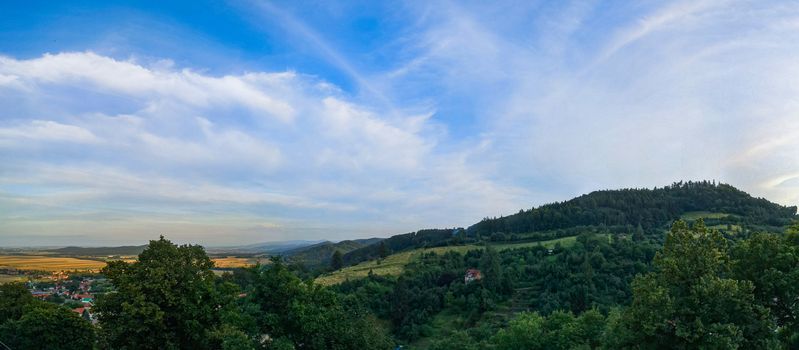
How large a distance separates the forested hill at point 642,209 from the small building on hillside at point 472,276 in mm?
52886

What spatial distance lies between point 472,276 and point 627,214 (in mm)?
73175

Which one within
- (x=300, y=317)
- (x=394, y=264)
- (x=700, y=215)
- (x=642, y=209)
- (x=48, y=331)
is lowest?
(x=394, y=264)

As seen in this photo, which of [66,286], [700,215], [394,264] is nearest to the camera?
[66,286]

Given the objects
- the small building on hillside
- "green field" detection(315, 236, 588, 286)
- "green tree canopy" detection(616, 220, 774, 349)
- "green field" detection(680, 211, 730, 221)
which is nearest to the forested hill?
"green field" detection(680, 211, 730, 221)

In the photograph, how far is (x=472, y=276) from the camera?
89.9 m

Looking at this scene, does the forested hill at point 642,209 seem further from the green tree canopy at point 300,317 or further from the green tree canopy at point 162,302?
the green tree canopy at point 162,302

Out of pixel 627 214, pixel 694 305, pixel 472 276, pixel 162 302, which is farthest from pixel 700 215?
pixel 162 302

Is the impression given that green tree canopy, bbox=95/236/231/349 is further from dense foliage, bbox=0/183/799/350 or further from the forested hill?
the forested hill

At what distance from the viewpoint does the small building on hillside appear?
88375 millimetres

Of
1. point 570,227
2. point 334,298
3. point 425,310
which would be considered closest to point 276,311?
point 334,298

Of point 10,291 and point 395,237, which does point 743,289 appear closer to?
point 10,291

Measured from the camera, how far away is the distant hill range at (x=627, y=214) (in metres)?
122

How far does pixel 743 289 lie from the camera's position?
1645cm

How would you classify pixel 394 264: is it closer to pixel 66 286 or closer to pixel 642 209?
pixel 66 286
